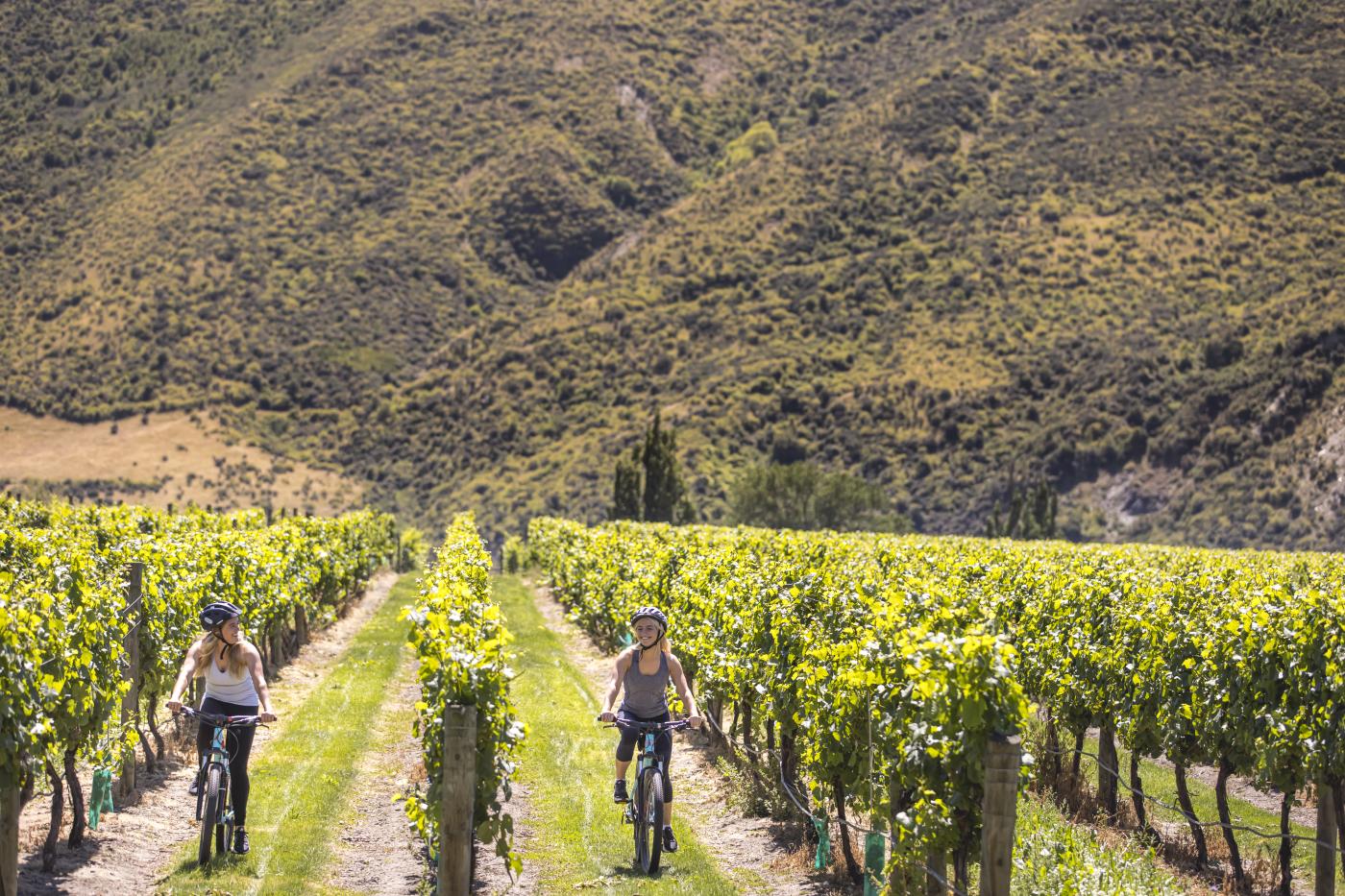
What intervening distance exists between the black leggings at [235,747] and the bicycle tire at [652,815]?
9.45 ft

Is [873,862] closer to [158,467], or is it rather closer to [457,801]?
[457,801]

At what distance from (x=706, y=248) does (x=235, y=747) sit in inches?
3929

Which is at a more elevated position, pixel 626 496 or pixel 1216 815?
pixel 626 496

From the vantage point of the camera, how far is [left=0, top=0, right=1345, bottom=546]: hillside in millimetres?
82500

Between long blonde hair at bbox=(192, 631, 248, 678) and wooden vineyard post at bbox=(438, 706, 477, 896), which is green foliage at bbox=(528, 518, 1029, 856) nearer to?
wooden vineyard post at bbox=(438, 706, 477, 896)

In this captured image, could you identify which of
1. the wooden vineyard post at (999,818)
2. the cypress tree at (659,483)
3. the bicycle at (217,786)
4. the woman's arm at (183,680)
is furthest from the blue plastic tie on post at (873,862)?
the cypress tree at (659,483)

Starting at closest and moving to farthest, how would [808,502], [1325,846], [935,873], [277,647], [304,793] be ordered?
[935,873] → [1325,846] → [304,793] → [277,647] → [808,502]

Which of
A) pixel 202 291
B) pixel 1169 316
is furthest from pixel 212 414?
pixel 1169 316

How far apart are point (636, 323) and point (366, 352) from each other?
20.5m

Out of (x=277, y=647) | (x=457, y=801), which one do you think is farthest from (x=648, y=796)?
(x=277, y=647)

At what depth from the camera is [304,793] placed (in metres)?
13.5

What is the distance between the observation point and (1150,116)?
348 feet

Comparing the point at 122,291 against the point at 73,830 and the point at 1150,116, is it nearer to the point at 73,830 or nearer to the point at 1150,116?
the point at 1150,116

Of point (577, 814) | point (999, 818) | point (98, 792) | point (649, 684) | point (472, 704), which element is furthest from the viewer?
point (577, 814)
